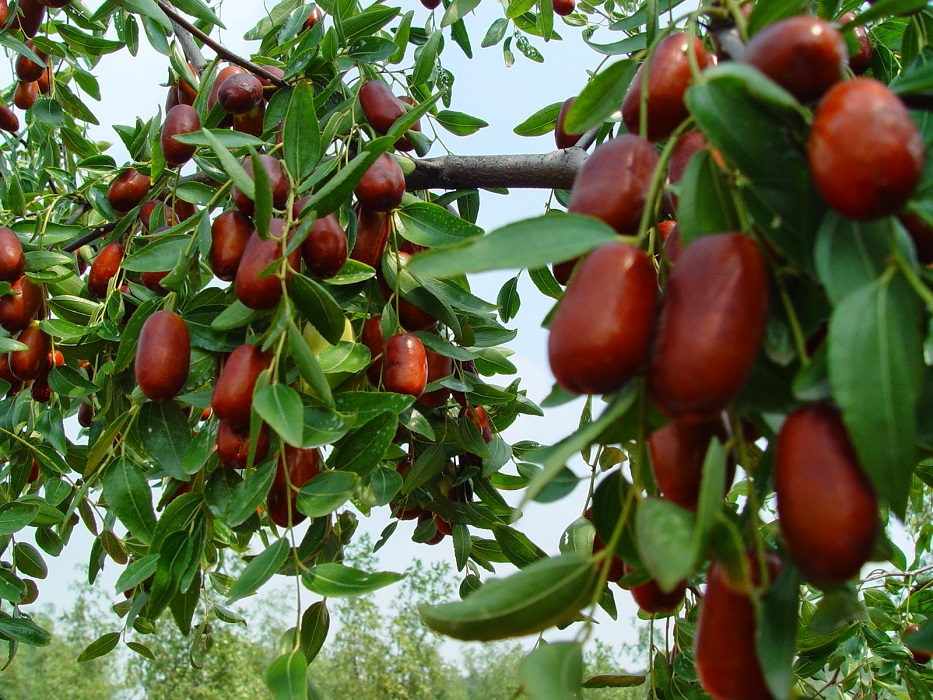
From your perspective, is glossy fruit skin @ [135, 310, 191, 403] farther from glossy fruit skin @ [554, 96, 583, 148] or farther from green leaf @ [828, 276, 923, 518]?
green leaf @ [828, 276, 923, 518]

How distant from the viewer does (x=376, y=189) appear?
1087 millimetres

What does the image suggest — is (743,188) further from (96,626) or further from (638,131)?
(96,626)

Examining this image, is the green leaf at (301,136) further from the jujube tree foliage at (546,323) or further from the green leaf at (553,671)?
the green leaf at (553,671)

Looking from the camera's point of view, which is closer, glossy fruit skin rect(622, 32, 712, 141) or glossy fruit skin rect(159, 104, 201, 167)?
glossy fruit skin rect(622, 32, 712, 141)

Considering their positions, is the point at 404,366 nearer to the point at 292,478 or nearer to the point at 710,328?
the point at 292,478

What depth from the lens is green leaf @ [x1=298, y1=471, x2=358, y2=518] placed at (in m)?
0.84

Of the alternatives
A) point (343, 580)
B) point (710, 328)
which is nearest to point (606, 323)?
point (710, 328)

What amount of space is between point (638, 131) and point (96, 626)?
19312 mm

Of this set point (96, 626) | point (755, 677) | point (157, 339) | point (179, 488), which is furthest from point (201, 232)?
point (96, 626)

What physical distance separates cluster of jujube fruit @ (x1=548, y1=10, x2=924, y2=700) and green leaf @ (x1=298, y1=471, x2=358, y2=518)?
39 centimetres

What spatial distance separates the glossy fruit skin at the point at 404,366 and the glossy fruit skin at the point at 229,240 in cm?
22

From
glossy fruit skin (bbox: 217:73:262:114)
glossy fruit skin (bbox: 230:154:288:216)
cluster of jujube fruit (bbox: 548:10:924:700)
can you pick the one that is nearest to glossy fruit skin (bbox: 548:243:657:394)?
cluster of jujube fruit (bbox: 548:10:924:700)

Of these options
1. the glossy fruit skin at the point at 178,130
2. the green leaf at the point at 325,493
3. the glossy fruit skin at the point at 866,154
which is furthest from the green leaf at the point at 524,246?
the glossy fruit skin at the point at 178,130

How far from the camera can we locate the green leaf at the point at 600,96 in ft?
2.39
